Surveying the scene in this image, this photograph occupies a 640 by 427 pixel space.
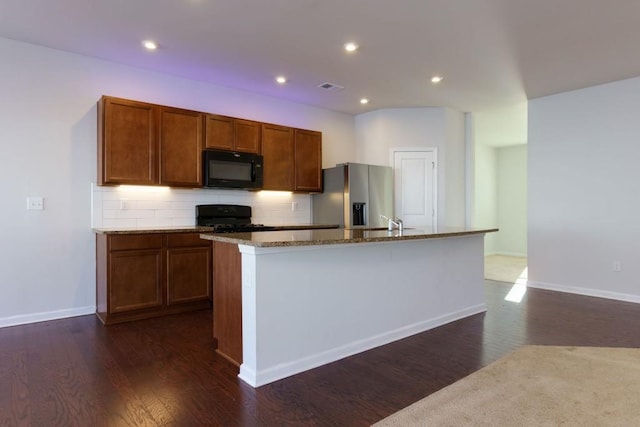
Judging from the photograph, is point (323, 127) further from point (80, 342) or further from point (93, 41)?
point (80, 342)

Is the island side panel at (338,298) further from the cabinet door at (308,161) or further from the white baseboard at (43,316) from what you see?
the white baseboard at (43,316)

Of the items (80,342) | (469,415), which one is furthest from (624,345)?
(80,342)

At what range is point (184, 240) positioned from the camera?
387 cm

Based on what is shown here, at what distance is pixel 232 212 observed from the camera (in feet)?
15.5

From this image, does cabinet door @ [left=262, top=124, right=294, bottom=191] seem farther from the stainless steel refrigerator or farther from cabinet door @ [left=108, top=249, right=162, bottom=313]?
cabinet door @ [left=108, top=249, right=162, bottom=313]

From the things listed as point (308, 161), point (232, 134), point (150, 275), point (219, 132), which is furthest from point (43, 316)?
point (308, 161)

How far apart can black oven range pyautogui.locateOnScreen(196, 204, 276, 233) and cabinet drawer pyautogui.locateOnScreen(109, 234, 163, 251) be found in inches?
29.0

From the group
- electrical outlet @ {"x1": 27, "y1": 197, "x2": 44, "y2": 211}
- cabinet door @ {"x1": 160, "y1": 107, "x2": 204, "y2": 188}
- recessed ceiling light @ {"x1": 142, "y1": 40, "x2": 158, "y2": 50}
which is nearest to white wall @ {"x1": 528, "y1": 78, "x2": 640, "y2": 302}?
cabinet door @ {"x1": 160, "y1": 107, "x2": 204, "y2": 188}

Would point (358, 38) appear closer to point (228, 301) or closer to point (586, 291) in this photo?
point (228, 301)

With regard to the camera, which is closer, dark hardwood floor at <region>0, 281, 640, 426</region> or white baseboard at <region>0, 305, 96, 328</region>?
dark hardwood floor at <region>0, 281, 640, 426</region>

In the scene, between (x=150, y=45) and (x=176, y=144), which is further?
(x=176, y=144)

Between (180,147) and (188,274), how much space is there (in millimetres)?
1378

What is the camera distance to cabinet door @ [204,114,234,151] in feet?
14.1

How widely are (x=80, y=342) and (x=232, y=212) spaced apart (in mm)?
2176
